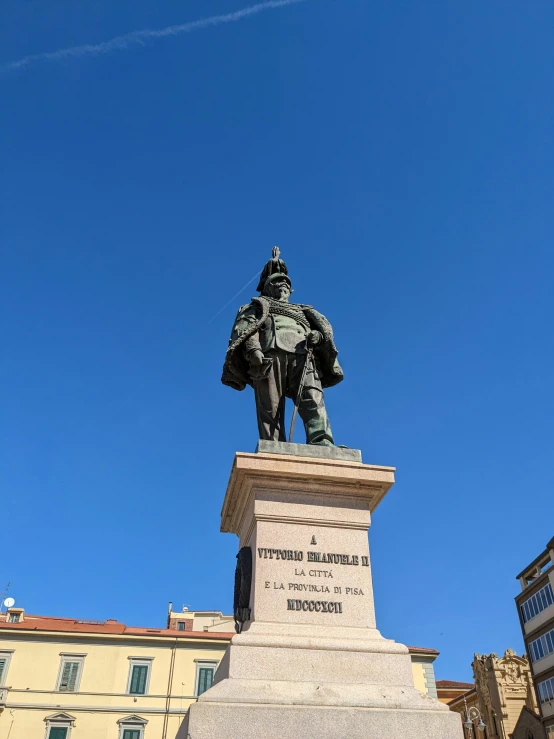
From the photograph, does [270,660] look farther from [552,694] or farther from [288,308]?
[552,694]

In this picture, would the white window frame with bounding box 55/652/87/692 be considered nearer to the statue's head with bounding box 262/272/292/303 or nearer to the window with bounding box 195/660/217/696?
the window with bounding box 195/660/217/696

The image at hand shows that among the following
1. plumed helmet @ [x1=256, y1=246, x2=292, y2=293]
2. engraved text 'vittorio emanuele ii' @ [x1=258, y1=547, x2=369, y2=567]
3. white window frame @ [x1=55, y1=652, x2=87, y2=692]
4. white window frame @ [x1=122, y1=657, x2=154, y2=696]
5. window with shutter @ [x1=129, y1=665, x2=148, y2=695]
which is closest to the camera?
engraved text 'vittorio emanuele ii' @ [x1=258, y1=547, x2=369, y2=567]

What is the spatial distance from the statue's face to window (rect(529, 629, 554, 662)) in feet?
145

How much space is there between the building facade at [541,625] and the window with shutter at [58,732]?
32.1 meters

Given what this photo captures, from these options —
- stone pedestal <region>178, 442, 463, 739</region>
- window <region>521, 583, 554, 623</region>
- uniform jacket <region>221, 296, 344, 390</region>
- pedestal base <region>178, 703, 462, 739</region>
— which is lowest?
pedestal base <region>178, 703, 462, 739</region>

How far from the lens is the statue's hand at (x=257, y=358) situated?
24.9 ft

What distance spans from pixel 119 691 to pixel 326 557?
40.7m

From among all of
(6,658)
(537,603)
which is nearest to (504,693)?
(537,603)

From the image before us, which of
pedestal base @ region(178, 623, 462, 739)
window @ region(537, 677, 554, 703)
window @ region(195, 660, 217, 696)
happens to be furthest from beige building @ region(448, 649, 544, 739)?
pedestal base @ region(178, 623, 462, 739)

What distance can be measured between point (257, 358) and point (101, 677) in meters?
40.5

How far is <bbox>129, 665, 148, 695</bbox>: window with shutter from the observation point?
40719 millimetres

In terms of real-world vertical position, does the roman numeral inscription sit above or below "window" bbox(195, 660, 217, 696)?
below

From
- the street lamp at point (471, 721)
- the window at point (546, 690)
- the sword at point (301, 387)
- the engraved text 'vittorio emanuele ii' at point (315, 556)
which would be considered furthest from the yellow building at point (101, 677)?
the engraved text 'vittorio emanuele ii' at point (315, 556)

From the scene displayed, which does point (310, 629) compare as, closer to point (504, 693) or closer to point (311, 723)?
point (311, 723)
